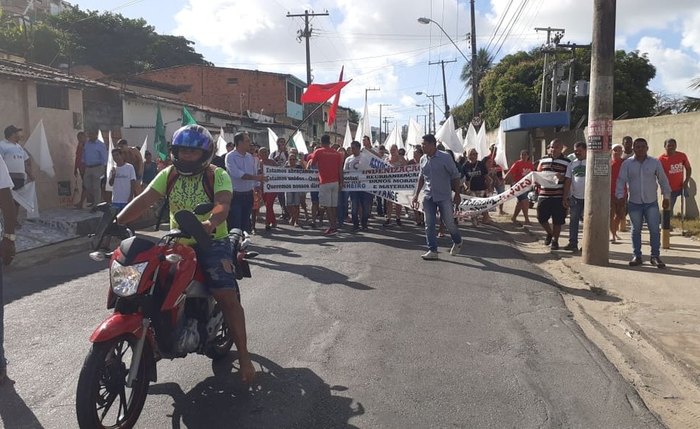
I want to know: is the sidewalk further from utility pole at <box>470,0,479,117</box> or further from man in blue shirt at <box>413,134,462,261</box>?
utility pole at <box>470,0,479,117</box>

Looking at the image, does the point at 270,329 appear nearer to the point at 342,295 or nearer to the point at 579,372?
the point at 342,295

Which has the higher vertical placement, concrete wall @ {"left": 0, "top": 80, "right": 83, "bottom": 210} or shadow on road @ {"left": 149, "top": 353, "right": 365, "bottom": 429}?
concrete wall @ {"left": 0, "top": 80, "right": 83, "bottom": 210}

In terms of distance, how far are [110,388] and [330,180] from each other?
869 cm

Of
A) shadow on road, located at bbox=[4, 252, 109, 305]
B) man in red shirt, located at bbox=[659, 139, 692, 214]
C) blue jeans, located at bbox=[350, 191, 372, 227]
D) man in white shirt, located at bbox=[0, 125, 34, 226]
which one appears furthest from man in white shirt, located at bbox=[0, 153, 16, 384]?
man in red shirt, located at bbox=[659, 139, 692, 214]

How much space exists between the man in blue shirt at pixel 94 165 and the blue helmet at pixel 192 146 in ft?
32.1

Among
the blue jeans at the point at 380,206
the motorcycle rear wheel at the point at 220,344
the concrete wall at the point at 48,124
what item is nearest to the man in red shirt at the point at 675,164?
the blue jeans at the point at 380,206

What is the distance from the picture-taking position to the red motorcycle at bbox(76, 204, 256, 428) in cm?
327

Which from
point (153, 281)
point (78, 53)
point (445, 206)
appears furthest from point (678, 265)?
point (78, 53)

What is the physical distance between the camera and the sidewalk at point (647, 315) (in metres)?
4.29

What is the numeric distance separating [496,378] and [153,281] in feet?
8.20

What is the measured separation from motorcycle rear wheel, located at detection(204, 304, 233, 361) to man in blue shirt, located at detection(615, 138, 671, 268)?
6150 mm

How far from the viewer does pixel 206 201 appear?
4125 mm

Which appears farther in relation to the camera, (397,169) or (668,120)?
(668,120)

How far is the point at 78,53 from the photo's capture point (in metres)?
44.6
